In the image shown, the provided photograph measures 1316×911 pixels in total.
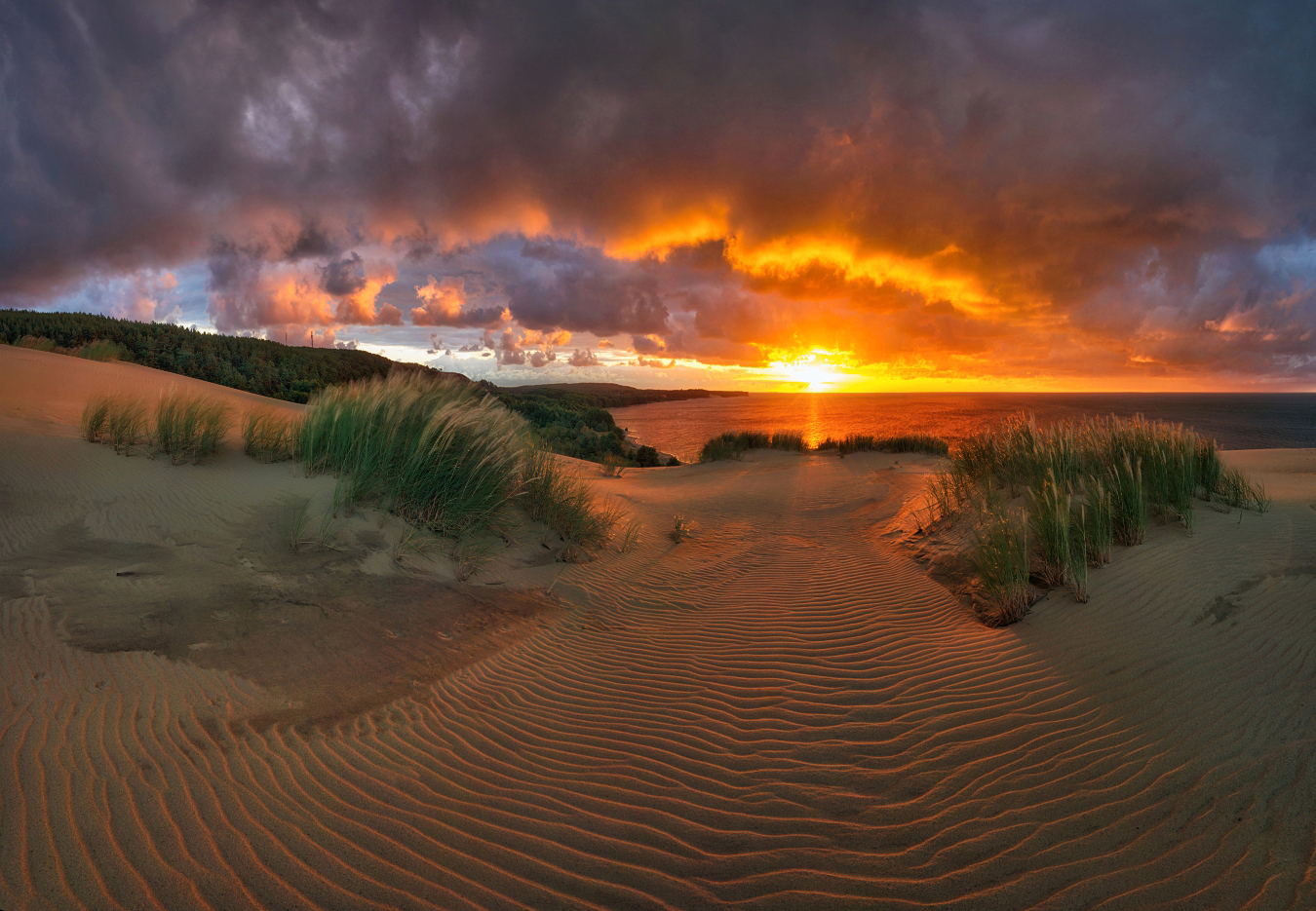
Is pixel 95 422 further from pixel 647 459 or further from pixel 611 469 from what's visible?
pixel 647 459

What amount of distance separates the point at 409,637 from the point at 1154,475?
8.67 m

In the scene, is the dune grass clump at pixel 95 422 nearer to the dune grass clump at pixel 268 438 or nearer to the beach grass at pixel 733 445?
the dune grass clump at pixel 268 438

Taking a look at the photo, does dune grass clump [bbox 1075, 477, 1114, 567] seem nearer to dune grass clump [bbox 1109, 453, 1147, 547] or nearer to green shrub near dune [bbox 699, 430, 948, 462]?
dune grass clump [bbox 1109, 453, 1147, 547]

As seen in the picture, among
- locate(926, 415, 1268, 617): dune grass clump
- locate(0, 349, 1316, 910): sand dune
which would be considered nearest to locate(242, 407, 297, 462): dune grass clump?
locate(0, 349, 1316, 910): sand dune

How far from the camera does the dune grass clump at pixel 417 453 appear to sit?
6961 mm

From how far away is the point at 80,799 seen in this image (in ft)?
8.04

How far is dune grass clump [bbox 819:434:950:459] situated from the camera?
61.1ft

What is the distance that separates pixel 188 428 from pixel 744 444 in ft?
54.7

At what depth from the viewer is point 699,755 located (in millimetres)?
3320

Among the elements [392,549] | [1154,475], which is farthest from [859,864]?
[1154,475]

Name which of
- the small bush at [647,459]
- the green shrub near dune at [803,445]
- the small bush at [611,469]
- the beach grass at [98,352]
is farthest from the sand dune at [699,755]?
the small bush at [647,459]

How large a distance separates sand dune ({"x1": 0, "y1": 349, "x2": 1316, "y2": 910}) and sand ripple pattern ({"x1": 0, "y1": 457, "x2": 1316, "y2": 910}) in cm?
2

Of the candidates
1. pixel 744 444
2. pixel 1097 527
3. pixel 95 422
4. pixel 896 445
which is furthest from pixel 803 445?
pixel 95 422

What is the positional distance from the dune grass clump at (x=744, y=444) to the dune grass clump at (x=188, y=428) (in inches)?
574
